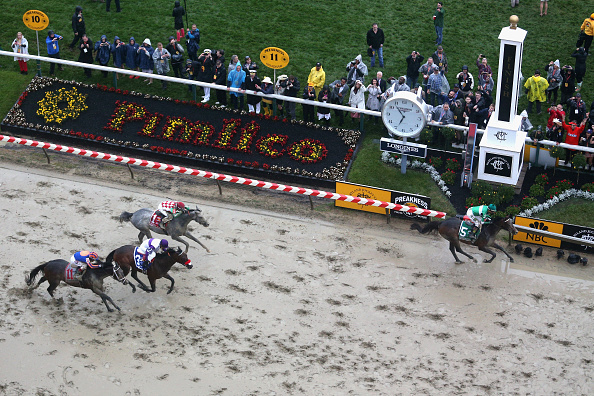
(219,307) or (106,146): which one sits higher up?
(106,146)

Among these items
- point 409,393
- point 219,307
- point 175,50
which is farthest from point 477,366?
point 175,50

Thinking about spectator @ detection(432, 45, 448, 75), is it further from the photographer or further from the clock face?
the clock face

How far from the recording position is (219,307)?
2298cm

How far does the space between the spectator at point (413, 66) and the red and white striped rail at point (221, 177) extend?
21.5 feet

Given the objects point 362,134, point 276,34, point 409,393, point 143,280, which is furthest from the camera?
point 276,34

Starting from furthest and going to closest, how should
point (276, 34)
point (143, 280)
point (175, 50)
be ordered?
point (276, 34) → point (175, 50) → point (143, 280)

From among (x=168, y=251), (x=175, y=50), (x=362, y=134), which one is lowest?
(x=168, y=251)

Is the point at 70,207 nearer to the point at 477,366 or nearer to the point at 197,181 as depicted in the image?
the point at 197,181

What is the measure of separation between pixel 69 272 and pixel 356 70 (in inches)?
500

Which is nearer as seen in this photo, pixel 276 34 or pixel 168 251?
pixel 168 251

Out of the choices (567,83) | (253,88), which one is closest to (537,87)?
(567,83)

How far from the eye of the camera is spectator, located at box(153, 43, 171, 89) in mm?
31344

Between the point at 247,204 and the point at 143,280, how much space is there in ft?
14.3

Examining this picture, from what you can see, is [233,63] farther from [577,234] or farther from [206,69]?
[577,234]
